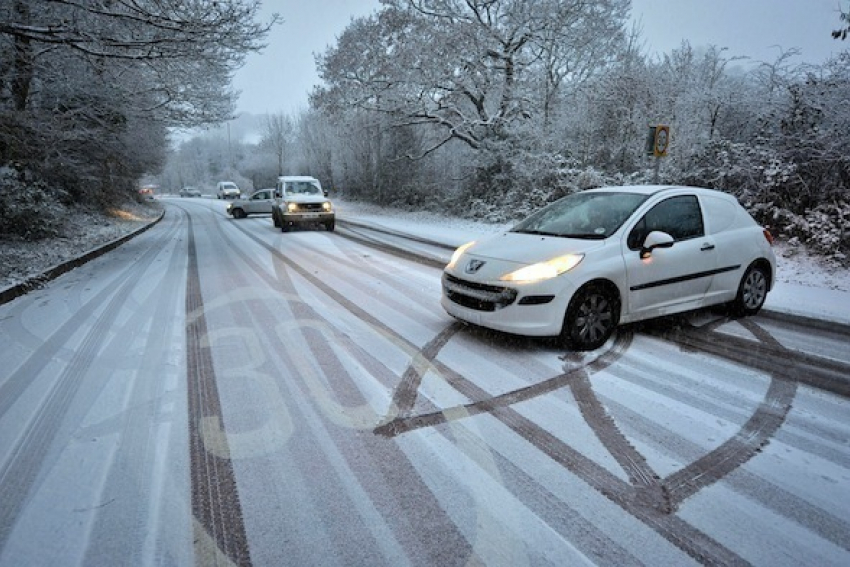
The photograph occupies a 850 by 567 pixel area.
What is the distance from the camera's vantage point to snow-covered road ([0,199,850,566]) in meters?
2.15

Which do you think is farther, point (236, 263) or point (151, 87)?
point (151, 87)

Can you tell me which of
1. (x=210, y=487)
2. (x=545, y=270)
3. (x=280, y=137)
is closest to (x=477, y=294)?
(x=545, y=270)

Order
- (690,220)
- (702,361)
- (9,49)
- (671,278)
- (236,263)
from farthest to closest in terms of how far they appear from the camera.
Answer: (236,263) → (9,49) → (690,220) → (671,278) → (702,361)

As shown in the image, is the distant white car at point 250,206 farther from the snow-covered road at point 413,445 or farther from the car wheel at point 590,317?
the car wheel at point 590,317

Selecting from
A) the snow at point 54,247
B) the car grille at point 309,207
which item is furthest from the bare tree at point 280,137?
the car grille at point 309,207

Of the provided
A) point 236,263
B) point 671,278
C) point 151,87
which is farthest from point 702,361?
point 151,87

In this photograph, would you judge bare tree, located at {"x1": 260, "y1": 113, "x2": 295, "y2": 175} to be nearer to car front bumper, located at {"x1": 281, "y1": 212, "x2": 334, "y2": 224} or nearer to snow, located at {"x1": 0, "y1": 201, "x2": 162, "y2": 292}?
snow, located at {"x1": 0, "y1": 201, "x2": 162, "y2": 292}

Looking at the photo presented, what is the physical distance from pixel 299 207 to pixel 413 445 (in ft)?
46.5

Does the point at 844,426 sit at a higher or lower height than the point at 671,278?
lower

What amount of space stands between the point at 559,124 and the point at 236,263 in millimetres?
13244

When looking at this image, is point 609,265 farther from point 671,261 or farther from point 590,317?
point 671,261

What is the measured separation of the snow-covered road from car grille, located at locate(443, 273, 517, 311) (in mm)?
421

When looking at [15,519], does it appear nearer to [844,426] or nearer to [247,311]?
[247,311]

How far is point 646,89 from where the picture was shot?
15484 mm
